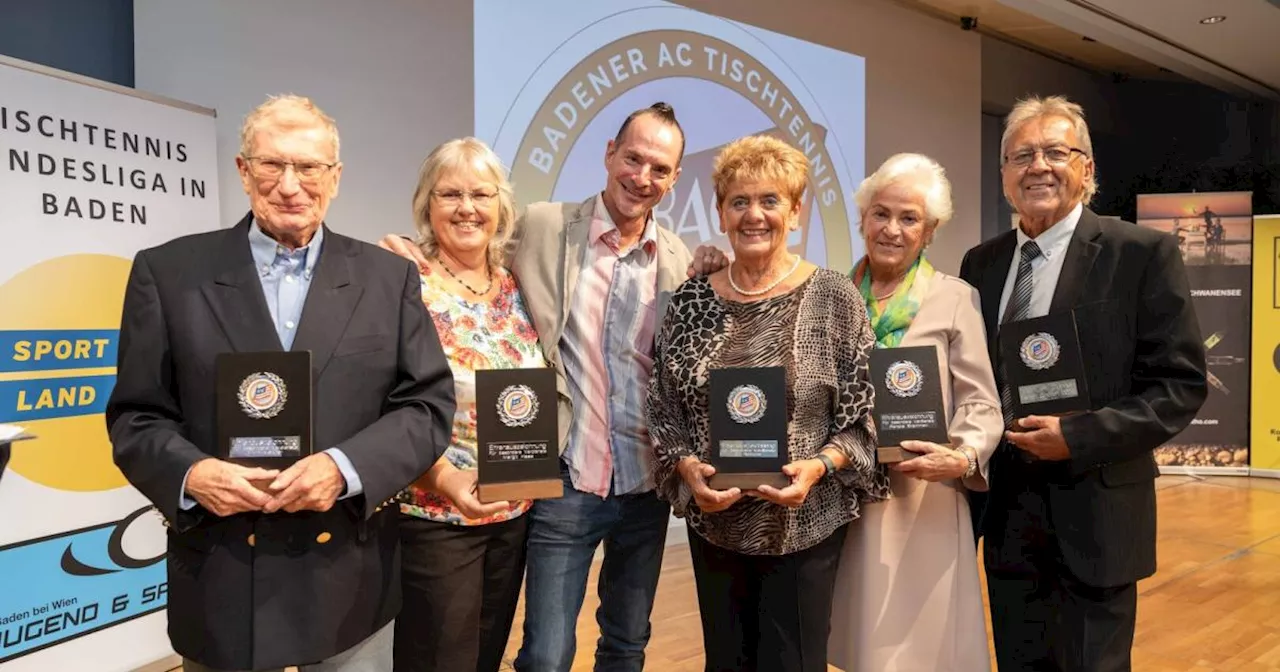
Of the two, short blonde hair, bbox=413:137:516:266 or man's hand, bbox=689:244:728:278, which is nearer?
short blonde hair, bbox=413:137:516:266

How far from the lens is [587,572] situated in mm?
2186

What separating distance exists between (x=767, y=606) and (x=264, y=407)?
3.64 feet

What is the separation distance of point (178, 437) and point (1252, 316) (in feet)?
27.8

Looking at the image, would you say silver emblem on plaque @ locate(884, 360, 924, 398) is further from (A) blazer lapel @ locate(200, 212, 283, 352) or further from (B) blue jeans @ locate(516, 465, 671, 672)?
(A) blazer lapel @ locate(200, 212, 283, 352)

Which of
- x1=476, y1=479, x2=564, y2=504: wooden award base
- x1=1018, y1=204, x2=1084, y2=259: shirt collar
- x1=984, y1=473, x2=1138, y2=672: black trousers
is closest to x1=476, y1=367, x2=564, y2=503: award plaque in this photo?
x1=476, y1=479, x2=564, y2=504: wooden award base

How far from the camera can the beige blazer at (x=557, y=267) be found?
7.02 feet

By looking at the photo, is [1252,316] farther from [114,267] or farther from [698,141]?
[114,267]

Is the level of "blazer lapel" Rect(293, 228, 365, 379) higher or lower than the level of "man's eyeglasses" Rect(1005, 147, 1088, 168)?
lower

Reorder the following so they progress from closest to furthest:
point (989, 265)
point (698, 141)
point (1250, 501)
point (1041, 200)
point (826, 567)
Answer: point (826, 567)
point (1041, 200)
point (989, 265)
point (698, 141)
point (1250, 501)

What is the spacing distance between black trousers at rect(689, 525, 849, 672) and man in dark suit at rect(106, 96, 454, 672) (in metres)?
0.72

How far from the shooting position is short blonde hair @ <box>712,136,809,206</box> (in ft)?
6.51

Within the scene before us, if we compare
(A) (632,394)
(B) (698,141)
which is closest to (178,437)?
(A) (632,394)

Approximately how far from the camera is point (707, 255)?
2201mm

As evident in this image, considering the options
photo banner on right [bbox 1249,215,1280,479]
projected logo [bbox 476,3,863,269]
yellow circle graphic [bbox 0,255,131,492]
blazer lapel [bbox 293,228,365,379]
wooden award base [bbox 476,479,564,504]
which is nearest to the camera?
blazer lapel [bbox 293,228,365,379]
